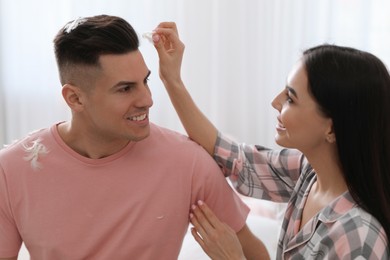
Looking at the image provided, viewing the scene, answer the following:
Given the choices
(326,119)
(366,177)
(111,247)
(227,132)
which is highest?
(326,119)

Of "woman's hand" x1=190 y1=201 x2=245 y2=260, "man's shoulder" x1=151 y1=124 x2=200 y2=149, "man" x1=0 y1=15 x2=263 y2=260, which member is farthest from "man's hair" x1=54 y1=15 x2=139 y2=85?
"woman's hand" x1=190 y1=201 x2=245 y2=260

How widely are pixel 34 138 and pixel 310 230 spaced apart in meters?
0.79

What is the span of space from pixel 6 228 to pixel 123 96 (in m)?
0.48

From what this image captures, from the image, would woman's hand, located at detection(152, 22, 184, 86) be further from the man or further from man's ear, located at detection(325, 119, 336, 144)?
man's ear, located at detection(325, 119, 336, 144)

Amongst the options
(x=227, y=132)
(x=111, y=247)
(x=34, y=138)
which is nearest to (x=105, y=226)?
(x=111, y=247)

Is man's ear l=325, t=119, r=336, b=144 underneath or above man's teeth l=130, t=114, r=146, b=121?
underneath

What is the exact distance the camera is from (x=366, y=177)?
4.37 ft

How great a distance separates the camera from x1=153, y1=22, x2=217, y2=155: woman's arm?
4.86 ft

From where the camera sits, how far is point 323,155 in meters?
1.44

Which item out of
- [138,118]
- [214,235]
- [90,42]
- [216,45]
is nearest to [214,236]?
[214,235]

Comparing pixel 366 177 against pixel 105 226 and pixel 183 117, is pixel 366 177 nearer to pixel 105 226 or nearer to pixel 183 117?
pixel 183 117

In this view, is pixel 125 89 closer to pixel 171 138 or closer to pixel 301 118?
pixel 171 138

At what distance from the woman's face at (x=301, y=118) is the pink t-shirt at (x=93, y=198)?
0.25 metres

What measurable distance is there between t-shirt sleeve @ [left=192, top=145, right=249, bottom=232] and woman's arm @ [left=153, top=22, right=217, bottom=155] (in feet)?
0.17
